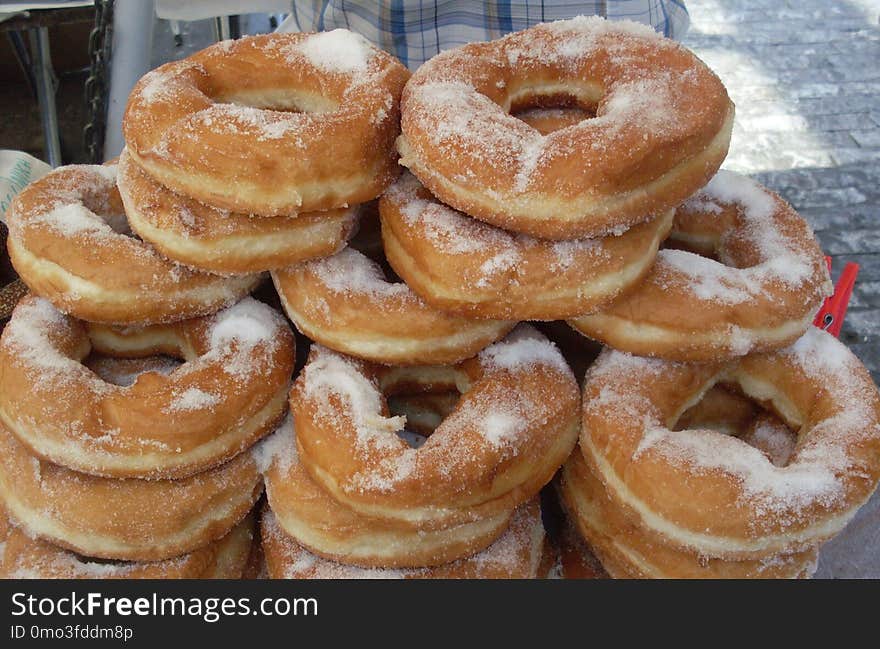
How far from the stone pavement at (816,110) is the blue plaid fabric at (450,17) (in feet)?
6.04

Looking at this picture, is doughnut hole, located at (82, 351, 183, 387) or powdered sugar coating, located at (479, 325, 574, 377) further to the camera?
doughnut hole, located at (82, 351, 183, 387)

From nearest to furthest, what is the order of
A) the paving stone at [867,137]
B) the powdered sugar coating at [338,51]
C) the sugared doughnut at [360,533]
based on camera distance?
the sugared doughnut at [360,533] < the powdered sugar coating at [338,51] < the paving stone at [867,137]

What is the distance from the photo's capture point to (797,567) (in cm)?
139

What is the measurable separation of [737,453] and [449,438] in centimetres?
48

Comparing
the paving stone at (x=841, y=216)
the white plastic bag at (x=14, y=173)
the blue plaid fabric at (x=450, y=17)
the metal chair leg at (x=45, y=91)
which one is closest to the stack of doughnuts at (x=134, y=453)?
Result: the white plastic bag at (x=14, y=173)


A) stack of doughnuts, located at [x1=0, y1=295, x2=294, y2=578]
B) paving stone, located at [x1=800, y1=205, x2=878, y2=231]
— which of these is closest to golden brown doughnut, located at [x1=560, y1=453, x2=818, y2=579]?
stack of doughnuts, located at [x1=0, y1=295, x2=294, y2=578]

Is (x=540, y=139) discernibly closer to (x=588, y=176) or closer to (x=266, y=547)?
(x=588, y=176)

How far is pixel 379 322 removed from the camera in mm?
1438

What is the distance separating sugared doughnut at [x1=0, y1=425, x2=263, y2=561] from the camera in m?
1.43

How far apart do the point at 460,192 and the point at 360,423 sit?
0.43 metres

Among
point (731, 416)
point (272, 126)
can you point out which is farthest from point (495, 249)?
point (731, 416)

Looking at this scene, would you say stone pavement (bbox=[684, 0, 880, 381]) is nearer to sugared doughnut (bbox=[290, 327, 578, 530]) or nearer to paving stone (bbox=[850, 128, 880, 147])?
paving stone (bbox=[850, 128, 880, 147])

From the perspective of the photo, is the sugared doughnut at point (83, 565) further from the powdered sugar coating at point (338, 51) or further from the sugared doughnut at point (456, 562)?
the powdered sugar coating at point (338, 51)

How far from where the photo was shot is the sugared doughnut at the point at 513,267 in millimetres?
1340
